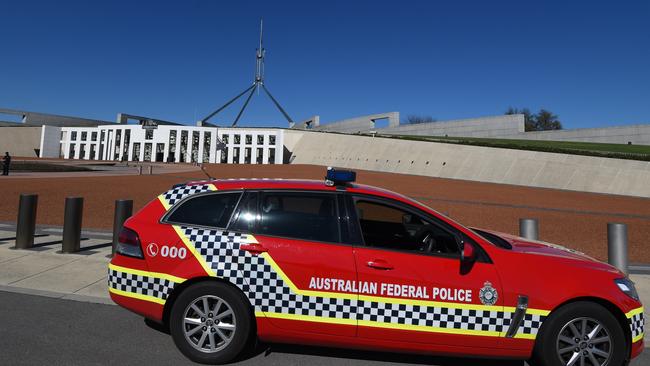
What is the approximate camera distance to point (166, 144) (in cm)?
7844

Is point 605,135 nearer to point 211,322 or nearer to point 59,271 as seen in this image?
point 59,271

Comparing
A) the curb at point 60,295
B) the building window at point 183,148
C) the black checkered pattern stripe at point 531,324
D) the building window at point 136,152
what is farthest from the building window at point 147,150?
the black checkered pattern stripe at point 531,324

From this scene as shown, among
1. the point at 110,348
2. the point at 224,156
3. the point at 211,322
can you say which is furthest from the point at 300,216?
the point at 224,156

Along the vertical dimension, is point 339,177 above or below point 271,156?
below

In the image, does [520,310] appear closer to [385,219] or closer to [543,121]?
[385,219]

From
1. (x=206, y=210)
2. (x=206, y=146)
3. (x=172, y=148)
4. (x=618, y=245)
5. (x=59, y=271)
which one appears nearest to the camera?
(x=206, y=210)

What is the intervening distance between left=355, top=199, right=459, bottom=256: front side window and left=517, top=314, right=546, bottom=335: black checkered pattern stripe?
0.70 m

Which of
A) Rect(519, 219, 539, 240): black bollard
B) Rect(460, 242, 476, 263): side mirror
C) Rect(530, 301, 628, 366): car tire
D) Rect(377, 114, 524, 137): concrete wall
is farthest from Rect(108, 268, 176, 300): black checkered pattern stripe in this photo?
Rect(377, 114, 524, 137): concrete wall

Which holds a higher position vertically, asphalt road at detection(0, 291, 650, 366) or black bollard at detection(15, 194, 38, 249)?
black bollard at detection(15, 194, 38, 249)

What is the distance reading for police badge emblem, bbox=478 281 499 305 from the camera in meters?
3.29

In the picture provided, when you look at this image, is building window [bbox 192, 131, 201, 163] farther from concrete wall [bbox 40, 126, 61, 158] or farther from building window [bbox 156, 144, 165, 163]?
concrete wall [bbox 40, 126, 61, 158]

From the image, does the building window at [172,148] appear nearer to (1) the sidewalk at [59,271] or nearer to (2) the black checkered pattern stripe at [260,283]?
(1) the sidewalk at [59,271]

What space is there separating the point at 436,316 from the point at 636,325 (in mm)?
1614

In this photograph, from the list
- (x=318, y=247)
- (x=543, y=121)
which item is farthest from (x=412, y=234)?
(x=543, y=121)
